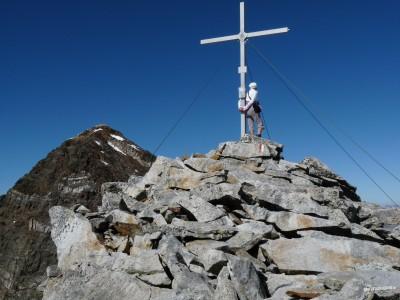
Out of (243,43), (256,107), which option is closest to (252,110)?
(256,107)

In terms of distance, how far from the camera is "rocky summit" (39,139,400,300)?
10.7 m

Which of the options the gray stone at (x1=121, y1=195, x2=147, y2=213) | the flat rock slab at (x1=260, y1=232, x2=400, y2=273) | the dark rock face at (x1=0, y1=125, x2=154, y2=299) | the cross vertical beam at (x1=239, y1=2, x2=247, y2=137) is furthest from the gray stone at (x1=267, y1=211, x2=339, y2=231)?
the dark rock face at (x1=0, y1=125, x2=154, y2=299)

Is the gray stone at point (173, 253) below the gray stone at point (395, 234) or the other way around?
below

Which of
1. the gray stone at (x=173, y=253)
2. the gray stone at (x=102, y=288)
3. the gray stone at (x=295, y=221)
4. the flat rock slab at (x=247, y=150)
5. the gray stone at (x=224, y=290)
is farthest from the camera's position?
the flat rock slab at (x=247, y=150)

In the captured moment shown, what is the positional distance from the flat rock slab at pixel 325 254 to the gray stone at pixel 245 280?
1.83 metres

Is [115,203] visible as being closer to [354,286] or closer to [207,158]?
[207,158]

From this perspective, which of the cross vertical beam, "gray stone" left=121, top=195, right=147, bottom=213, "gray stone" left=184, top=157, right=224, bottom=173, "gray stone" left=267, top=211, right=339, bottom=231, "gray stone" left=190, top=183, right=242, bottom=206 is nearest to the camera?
"gray stone" left=267, top=211, right=339, bottom=231

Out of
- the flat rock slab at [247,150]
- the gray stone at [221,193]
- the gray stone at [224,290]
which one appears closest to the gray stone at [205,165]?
the flat rock slab at [247,150]

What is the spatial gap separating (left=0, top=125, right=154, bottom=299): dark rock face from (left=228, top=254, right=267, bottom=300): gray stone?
2437 centimetres

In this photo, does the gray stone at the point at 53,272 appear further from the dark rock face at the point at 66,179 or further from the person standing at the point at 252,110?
the dark rock face at the point at 66,179

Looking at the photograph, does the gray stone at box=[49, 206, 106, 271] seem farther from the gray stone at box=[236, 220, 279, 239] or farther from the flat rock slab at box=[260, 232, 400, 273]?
the flat rock slab at box=[260, 232, 400, 273]

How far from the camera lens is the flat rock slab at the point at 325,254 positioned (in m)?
12.4

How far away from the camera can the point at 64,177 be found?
1628 inches

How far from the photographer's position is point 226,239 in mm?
13305
